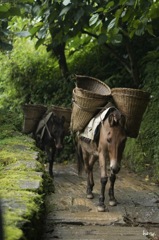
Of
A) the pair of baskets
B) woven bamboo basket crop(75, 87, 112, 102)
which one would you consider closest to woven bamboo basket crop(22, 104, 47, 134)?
the pair of baskets

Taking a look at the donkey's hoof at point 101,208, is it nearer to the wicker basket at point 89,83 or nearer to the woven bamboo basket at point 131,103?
the woven bamboo basket at point 131,103

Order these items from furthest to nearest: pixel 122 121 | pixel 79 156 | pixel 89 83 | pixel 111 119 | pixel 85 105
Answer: pixel 89 83 → pixel 79 156 → pixel 85 105 → pixel 122 121 → pixel 111 119

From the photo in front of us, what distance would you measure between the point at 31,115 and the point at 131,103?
477cm

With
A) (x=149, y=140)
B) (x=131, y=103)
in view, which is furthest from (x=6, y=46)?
(x=149, y=140)

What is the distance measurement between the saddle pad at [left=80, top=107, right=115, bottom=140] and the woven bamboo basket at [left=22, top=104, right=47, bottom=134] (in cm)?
370

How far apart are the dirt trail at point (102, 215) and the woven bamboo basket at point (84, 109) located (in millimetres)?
1317

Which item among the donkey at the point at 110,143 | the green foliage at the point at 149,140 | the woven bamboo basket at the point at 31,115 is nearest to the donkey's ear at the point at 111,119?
the donkey at the point at 110,143

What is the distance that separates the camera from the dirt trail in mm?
5387

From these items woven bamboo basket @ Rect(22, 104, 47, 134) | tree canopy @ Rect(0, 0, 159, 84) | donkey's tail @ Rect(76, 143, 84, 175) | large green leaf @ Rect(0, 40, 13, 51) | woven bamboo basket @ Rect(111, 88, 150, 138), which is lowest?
donkey's tail @ Rect(76, 143, 84, 175)

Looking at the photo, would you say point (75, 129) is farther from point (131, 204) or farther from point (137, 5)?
point (137, 5)

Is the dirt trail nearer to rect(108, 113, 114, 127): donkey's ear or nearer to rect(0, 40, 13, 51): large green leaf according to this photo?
rect(108, 113, 114, 127): donkey's ear

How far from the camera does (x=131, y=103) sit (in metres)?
7.38

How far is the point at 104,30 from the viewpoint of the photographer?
627cm

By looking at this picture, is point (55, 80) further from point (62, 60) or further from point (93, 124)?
point (93, 124)
